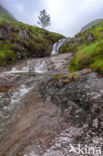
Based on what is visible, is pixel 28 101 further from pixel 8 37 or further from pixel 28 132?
pixel 8 37

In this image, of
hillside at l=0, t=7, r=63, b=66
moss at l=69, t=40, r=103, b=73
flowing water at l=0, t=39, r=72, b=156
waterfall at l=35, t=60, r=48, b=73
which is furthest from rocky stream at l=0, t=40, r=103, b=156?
hillside at l=0, t=7, r=63, b=66

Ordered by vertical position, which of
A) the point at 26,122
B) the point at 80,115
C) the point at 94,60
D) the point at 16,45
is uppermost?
the point at 16,45

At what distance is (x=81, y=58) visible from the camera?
37.1 ft

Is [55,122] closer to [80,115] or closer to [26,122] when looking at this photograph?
[80,115]

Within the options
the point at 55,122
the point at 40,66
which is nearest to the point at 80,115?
the point at 55,122

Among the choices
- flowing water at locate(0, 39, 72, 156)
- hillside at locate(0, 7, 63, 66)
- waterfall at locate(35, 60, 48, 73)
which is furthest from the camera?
hillside at locate(0, 7, 63, 66)

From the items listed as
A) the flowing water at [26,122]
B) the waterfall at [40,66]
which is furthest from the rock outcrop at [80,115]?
the waterfall at [40,66]

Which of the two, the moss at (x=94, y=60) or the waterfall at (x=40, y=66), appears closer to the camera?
the moss at (x=94, y=60)

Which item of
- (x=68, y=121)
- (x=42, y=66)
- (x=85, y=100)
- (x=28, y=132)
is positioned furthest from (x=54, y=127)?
(x=42, y=66)

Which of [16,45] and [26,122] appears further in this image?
[16,45]

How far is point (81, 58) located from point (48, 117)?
8.14 meters

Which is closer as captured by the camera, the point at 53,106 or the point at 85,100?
the point at 85,100

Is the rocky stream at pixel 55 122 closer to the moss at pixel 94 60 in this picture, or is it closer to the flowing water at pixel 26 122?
the flowing water at pixel 26 122

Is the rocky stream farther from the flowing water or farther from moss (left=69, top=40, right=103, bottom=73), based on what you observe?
moss (left=69, top=40, right=103, bottom=73)
